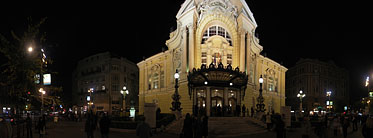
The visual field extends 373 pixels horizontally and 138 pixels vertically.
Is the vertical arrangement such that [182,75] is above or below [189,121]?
above

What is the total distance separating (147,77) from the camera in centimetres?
5212

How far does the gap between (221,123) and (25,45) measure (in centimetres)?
1651

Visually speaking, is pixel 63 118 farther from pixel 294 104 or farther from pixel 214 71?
pixel 294 104

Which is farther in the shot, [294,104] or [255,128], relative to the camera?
[294,104]

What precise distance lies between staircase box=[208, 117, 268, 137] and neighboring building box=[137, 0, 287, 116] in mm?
5638

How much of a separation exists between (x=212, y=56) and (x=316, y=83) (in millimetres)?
53097

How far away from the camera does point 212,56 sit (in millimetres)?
38656

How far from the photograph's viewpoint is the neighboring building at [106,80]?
74.4 metres

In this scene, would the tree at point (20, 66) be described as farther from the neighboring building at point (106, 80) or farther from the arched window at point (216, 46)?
the neighboring building at point (106, 80)

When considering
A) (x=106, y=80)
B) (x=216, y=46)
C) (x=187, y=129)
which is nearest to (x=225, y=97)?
(x=216, y=46)

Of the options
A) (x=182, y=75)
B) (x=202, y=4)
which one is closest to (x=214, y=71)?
(x=182, y=75)

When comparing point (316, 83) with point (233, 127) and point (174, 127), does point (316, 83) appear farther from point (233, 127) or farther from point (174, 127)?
point (174, 127)

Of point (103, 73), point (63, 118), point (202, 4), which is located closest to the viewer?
point (202, 4)

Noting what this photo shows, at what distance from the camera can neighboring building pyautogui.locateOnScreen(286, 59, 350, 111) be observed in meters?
81.7
